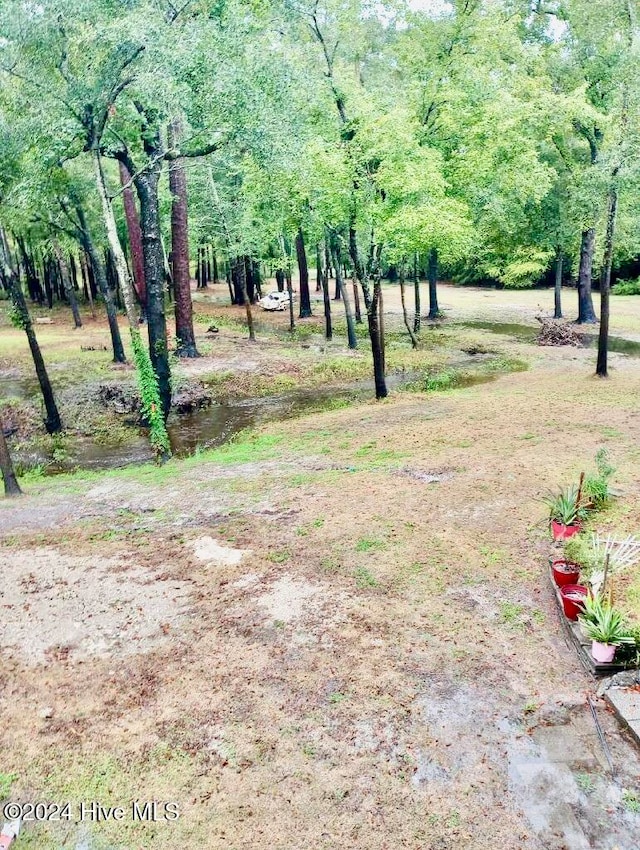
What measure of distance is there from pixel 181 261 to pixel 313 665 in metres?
18.2

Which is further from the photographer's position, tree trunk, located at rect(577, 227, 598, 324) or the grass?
tree trunk, located at rect(577, 227, 598, 324)

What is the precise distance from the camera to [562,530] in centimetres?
754

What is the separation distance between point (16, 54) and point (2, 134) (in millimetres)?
2307

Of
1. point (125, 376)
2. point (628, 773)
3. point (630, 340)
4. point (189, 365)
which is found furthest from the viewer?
point (630, 340)

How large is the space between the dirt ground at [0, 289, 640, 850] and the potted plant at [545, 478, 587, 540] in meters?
0.28

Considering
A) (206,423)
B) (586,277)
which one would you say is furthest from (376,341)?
(586,277)

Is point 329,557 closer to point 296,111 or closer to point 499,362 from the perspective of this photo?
point 296,111

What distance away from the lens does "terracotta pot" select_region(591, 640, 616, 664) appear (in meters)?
5.22

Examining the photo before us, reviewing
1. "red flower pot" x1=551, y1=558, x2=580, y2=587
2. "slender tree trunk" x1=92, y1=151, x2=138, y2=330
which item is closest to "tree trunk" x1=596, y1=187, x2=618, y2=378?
"red flower pot" x1=551, y1=558, x2=580, y2=587

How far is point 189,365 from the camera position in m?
21.3

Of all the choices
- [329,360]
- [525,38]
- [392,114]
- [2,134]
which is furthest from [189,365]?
[525,38]

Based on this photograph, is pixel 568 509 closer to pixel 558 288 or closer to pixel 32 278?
pixel 558 288

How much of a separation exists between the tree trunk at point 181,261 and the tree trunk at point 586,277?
55.1ft

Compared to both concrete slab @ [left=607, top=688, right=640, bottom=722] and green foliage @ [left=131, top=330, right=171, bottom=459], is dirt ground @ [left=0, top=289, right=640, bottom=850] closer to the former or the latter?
concrete slab @ [left=607, top=688, right=640, bottom=722]
